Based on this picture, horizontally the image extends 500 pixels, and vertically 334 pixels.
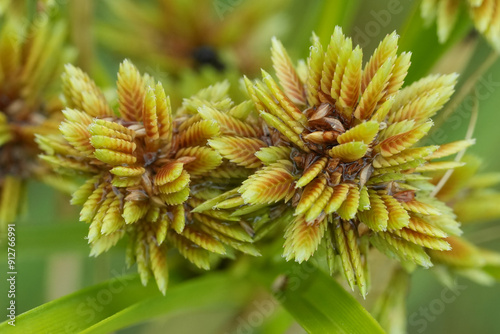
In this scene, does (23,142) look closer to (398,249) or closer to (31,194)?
(31,194)

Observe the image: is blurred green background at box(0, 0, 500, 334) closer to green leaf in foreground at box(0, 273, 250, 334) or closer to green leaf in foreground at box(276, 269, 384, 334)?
green leaf in foreground at box(0, 273, 250, 334)

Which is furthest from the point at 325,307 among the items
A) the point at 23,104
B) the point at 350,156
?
the point at 23,104

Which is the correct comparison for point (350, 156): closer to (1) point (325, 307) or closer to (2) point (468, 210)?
(1) point (325, 307)

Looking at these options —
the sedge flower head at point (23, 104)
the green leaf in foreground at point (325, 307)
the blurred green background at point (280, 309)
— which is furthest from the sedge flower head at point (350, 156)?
the sedge flower head at point (23, 104)

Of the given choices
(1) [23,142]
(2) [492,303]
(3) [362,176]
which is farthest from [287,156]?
(2) [492,303]

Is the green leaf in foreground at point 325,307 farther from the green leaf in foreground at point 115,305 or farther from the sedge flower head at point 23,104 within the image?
the sedge flower head at point 23,104
